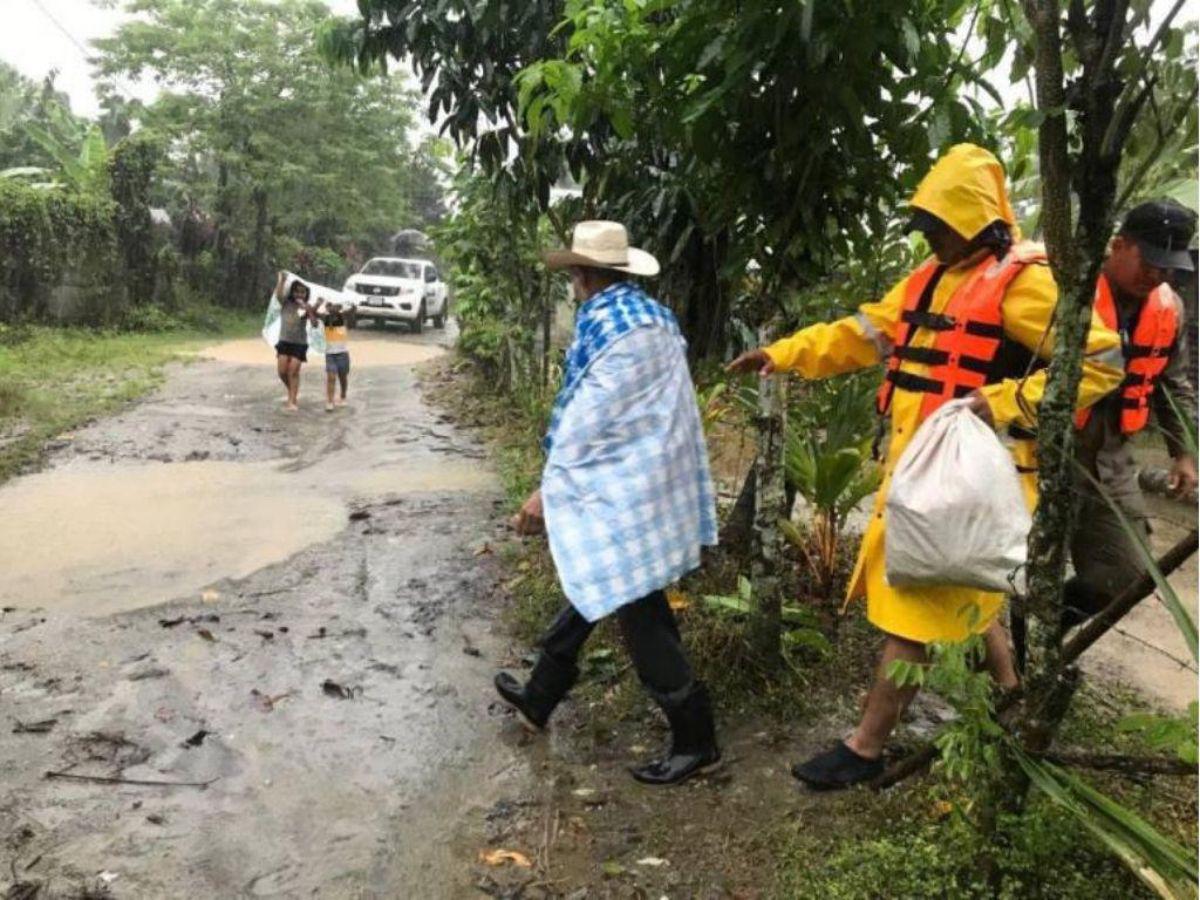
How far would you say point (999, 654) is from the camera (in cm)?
308

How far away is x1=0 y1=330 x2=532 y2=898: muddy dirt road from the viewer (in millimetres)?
2830

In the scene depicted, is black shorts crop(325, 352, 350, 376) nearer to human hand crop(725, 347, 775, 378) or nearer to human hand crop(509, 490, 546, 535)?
human hand crop(509, 490, 546, 535)

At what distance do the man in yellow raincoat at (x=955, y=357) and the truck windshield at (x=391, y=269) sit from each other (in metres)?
20.7

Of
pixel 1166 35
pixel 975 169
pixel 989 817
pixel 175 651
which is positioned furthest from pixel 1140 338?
pixel 175 651

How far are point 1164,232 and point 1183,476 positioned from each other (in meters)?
0.96

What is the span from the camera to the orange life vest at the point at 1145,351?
3246mm

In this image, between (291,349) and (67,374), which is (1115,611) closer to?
(291,349)

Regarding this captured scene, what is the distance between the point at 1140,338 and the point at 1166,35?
1651 millimetres

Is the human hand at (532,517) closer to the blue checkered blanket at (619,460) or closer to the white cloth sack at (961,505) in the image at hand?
the blue checkered blanket at (619,460)

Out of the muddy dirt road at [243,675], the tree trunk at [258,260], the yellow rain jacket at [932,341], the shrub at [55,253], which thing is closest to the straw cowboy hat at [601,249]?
the yellow rain jacket at [932,341]

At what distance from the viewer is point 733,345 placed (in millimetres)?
5043

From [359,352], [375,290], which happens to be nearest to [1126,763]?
[359,352]

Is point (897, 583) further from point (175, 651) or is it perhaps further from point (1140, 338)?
point (175, 651)

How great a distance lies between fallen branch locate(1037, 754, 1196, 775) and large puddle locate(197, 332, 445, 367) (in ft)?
46.6
